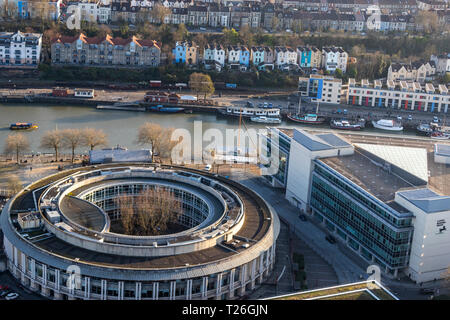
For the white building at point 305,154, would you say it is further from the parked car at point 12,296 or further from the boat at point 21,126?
the boat at point 21,126

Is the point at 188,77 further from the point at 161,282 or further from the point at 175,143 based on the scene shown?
the point at 161,282

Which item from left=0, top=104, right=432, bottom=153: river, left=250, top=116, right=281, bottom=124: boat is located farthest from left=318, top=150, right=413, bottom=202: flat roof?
left=250, top=116, right=281, bottom=124: boat

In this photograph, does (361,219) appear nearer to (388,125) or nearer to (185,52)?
(388,125)

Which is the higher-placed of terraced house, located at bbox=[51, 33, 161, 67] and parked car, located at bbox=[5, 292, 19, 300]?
terraced house, located at bbox=[51, 33, 161, 67]

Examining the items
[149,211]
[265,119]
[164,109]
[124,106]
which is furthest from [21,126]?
[149,211]

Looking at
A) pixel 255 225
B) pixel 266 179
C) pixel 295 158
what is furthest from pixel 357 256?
pixel 266 179

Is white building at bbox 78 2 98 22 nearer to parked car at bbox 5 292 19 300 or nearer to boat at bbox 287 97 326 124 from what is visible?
boat at bbox 287 97 326 124
